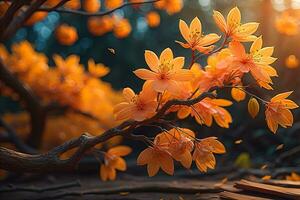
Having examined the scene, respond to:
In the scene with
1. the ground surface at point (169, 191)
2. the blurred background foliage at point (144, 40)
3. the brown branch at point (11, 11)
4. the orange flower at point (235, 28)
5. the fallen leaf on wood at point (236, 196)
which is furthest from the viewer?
the blurred background foliage at point (144, 40)

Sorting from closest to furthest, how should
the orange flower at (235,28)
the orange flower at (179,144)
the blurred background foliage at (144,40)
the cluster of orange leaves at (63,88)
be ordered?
the orange flower at (179,144)
the orange flower at (235,28)
the cluster of orange leaves at (63,88)
the blurred background foliage at (144,40)

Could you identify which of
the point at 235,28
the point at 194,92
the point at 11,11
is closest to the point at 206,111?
the point at 194,92

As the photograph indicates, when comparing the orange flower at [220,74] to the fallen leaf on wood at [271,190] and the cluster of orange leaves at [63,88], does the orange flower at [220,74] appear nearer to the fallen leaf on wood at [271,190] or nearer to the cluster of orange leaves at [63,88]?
the fallen leaf on wood at [271,190]

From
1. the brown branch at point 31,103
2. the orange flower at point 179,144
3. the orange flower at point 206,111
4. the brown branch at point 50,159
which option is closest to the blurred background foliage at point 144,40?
the brown branch at point 31,103

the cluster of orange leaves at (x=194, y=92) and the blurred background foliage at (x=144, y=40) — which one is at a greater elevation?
the blurred background foliage at (x=144, y=40)

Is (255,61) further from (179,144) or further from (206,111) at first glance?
(179,144)

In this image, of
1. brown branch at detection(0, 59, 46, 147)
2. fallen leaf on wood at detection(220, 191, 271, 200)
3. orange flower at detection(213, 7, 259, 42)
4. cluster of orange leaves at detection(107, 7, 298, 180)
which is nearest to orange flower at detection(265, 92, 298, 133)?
cluster of orange leaves at detection(107, 7, 298, 180)

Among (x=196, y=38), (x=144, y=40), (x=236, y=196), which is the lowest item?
(x=236, y=196)
